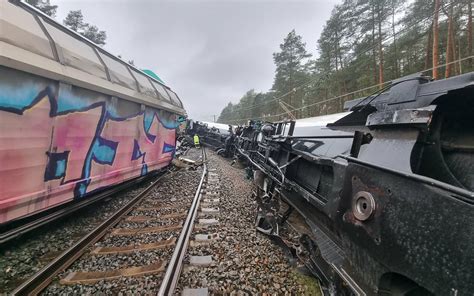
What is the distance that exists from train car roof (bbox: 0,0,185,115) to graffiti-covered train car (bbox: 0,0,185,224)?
0.01 m

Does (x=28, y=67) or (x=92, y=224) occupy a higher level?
(x=28, y=67)

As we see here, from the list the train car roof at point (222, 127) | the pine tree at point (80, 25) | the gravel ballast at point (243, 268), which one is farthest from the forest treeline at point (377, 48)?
the pine tree at point (80, 25)

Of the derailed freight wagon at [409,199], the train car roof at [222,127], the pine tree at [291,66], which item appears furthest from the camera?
the pine tree at [291,66]

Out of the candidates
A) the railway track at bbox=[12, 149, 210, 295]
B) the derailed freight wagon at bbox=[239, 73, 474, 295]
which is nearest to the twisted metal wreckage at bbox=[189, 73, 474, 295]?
the derailed freight wagon at bbox=[239, 73, 474, 295]

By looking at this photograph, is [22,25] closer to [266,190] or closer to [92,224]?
[92,224]

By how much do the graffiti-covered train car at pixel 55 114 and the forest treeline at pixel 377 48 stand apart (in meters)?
11.7

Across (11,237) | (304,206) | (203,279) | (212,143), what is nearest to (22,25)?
(11,237)

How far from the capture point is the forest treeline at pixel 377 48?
13211 millimetres

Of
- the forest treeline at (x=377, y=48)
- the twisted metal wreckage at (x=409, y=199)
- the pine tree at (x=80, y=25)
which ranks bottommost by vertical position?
the twisted metal wreckage at (x=409, y=199)

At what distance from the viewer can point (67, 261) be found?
277 centimetres

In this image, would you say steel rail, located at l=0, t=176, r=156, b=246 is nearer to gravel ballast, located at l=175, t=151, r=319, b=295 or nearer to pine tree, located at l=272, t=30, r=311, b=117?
gravel ballast, located at l=175, t=151, r=319, b=295

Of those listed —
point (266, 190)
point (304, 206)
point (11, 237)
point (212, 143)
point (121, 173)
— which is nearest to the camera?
point (11, 237)

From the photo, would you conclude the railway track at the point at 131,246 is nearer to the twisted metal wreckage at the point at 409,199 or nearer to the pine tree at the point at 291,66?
the twisted metal wreckage at the point at 409,199

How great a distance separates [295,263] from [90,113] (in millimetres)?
4415
